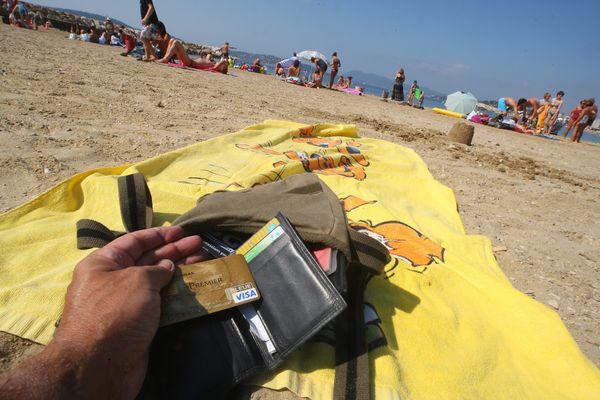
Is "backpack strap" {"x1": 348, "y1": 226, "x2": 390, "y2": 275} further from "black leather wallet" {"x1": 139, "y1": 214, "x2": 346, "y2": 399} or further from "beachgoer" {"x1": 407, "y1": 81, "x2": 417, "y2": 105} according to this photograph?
"beachgoer" {"x1": 407, "y1": 81, "x2": 417, "y2": 105}

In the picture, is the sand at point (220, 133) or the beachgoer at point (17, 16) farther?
the beachgoer at point (17, 16)

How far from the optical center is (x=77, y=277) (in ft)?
3.51

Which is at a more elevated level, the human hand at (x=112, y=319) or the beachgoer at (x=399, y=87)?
the beachgoer at (x=399, y=87)

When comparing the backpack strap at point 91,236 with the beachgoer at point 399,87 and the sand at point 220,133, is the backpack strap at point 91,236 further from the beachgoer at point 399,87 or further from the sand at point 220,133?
the beachgoer at point 399,87

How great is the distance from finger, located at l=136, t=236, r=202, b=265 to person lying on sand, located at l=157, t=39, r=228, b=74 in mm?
10223

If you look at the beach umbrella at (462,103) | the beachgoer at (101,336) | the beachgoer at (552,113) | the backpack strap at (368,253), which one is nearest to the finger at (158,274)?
the beachgoer at (101,336)

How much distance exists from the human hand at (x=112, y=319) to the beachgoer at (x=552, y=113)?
16.3 meters

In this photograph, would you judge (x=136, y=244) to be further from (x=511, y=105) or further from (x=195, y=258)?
(x=511, y=105)

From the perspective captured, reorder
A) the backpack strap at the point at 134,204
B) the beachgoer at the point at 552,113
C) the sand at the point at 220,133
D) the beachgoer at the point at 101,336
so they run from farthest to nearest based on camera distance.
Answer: the beachgoer at the point at 552,113 < the sand at the point at 220,133 < the backpack strap at the point at 134,204 < the beachgoer at the point at 101,336

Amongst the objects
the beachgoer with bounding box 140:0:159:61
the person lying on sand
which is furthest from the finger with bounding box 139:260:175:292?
the person lying on sand

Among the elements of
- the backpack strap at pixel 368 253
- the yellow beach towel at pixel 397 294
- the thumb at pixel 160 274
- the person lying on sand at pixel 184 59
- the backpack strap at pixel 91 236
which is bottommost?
the yellow beach towel at pixel 397 294

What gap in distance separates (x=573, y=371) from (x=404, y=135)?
4804 mm

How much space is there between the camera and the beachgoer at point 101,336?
73 cm

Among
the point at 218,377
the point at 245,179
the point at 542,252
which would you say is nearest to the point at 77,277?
the point at 218,377
